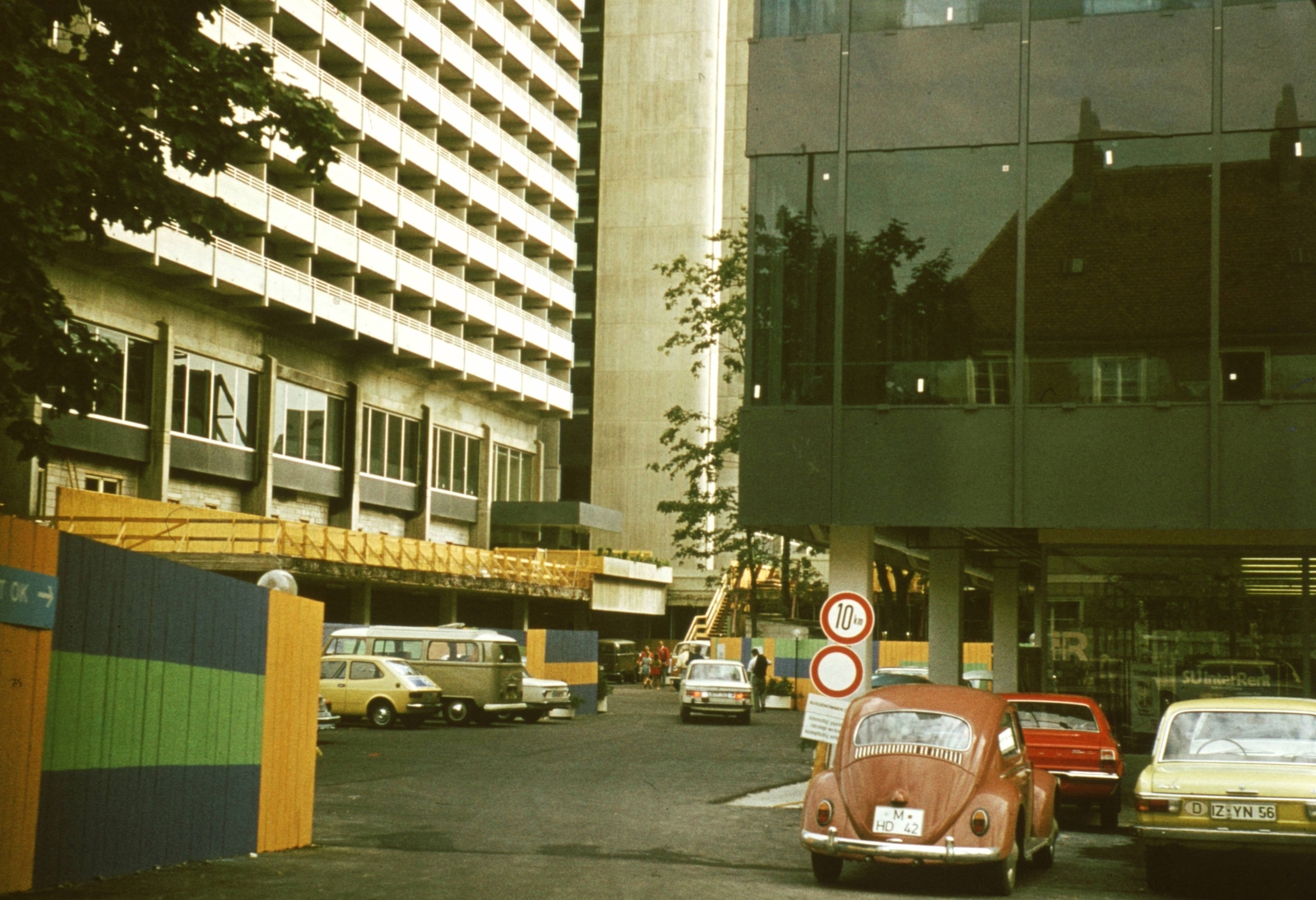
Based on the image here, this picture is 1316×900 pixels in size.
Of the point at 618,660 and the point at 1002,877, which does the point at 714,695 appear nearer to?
the point at 1002,877

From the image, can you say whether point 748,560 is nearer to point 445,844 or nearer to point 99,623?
point 445,844

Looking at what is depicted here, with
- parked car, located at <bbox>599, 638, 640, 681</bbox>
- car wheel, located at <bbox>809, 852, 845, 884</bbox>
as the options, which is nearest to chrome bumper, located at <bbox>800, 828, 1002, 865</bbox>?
car wheel, located at <bbox>809, 852, 845, 884</bbox>

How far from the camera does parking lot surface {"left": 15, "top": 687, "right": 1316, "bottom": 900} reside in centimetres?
1186

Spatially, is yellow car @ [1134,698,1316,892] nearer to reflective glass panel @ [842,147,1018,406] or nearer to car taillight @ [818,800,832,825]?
car taillight @ [818,800,832,825]

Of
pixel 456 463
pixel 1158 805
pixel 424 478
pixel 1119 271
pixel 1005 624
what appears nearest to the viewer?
pixel 1158 805

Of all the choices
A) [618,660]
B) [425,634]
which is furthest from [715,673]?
[618,660]

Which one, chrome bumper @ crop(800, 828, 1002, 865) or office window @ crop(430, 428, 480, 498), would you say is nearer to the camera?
chrome bumper @ crop(800, 828, 1002, 865)

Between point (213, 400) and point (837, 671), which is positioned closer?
point (837, 671)

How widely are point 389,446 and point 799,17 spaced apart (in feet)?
134

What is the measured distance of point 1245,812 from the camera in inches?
482

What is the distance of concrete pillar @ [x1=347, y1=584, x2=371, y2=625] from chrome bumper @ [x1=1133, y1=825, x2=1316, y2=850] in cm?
4319

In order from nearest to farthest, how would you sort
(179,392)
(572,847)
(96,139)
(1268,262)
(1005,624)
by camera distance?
(96,139) → (572,847) → (1268,262) → (1005,624) → (179,392)

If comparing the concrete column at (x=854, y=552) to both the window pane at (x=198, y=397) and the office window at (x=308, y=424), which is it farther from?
the office window at (x=308, y=424)

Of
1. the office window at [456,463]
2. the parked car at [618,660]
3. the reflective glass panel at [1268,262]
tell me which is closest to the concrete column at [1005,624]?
the reflective glass panel at [1268,262]
